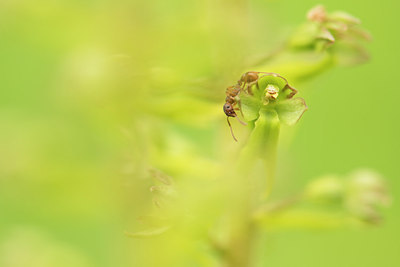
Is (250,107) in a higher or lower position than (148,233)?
higher

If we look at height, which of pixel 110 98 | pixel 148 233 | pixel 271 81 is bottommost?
pixel 148 233

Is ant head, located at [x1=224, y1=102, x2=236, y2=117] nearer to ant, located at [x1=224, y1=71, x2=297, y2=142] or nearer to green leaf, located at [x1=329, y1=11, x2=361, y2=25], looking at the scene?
ant, located at [x1=224, y1=71, x2=297, y2=142]

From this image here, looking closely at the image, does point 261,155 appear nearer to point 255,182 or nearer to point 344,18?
point 255,182

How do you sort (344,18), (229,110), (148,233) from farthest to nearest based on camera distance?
(344,18) < (229,110) < (148,233)

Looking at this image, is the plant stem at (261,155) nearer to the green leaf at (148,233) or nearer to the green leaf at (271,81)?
the green leaf at (271,81)

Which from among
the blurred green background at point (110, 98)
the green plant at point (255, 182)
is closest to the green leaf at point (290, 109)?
the green plant at point (255, 182)

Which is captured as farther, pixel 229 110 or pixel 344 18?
pixel 344 18

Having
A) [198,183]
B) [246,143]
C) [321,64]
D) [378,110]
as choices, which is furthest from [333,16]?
[378,110]

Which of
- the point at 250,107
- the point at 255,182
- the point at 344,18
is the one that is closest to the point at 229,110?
the point at 250,107
